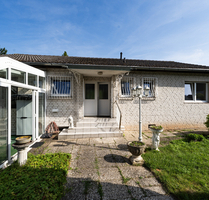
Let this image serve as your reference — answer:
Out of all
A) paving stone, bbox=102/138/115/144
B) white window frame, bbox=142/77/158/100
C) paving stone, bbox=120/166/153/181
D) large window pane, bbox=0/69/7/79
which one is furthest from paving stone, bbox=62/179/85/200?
white window frame, bbox=142/77/158/100

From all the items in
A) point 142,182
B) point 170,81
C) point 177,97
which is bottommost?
point 142,182

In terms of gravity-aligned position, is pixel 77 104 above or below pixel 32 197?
above

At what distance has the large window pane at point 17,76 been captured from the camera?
318cm

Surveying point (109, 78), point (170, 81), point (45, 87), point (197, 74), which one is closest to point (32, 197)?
point (45, 87)

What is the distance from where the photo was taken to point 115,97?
6.05 metres

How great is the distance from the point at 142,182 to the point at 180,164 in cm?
134

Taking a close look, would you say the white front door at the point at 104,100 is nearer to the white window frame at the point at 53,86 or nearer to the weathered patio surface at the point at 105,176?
the white window frame at the point at 53,86

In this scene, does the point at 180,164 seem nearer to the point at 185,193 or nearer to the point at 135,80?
the point at 185,193

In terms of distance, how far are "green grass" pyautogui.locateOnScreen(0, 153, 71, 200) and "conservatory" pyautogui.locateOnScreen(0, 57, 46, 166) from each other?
2.46 feet

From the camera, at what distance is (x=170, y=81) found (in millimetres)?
6539

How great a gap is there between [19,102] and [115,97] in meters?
4.62

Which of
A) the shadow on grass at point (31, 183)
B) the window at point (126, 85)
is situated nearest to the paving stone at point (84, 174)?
the shadow on grass at point (31, 183)

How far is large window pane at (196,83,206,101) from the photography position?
22.9ft

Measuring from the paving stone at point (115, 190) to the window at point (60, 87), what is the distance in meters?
4.55
